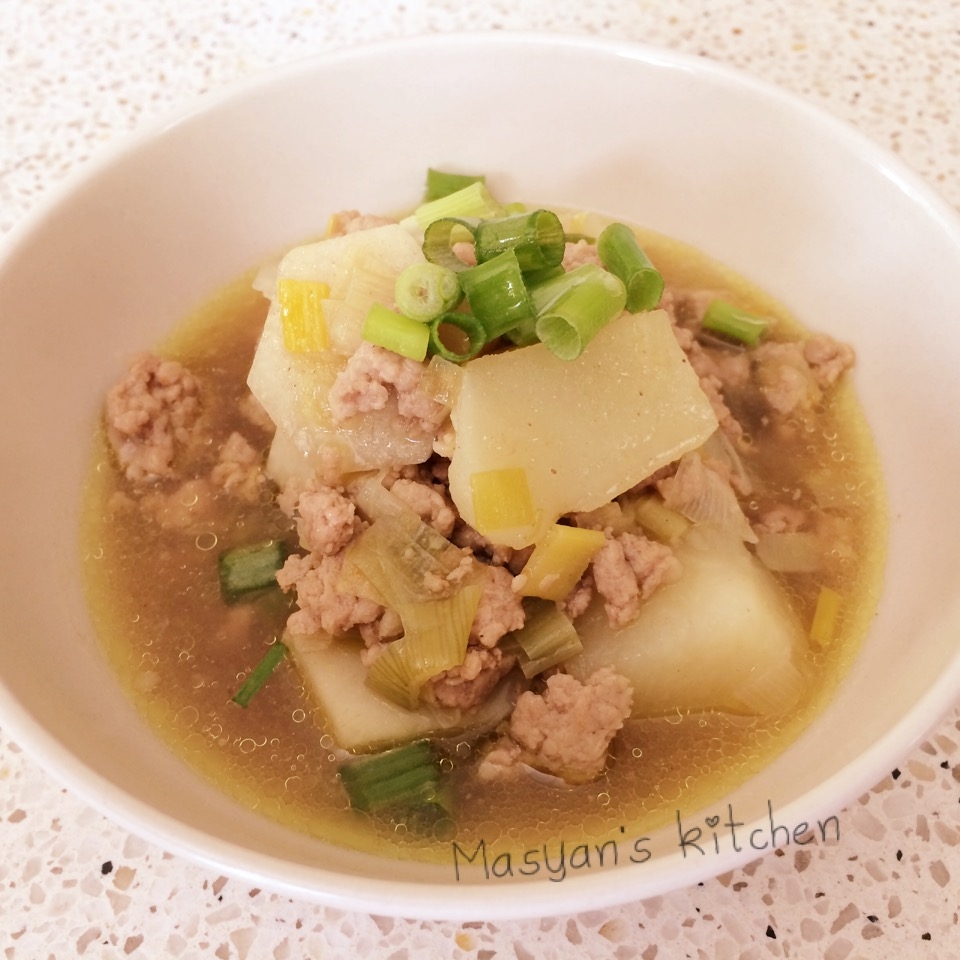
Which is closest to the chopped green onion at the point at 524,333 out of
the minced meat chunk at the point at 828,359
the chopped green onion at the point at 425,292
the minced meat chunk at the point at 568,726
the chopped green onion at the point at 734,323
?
the chopped green onion at the point at 425,292

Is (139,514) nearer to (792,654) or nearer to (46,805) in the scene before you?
(46,805)

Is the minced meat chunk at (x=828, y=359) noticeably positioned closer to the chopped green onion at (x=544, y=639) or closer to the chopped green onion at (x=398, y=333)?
the chopped green onion at (x=544, y=639)

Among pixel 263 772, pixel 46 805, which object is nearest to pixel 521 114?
pixel 263 772

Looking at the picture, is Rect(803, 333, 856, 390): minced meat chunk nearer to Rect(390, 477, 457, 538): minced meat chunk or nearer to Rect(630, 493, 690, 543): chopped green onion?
Rect(630, 493, 690, 543): chopped green onion

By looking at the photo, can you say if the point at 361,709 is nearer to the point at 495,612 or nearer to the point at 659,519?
the point at 495,612

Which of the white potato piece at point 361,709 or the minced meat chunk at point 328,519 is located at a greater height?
the minced meat chunk at point 328,519

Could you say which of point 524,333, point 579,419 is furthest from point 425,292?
point 579,419

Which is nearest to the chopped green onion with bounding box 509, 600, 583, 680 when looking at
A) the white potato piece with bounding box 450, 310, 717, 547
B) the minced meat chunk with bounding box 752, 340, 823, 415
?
the white potato piece with bounding box 450, 310, 717, 547
